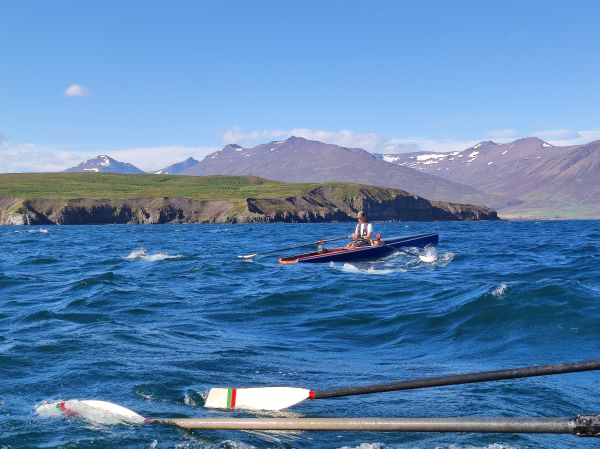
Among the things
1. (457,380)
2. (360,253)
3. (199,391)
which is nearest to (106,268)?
(360,253)

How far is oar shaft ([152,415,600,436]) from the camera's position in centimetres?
603

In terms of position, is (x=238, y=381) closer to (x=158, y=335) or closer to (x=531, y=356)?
(x=158, y=335)

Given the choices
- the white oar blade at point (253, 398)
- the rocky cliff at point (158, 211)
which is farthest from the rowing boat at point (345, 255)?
the rocky cliff at point (158, 211)

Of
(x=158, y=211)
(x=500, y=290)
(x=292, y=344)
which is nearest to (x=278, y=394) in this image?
(x=292, y=344)

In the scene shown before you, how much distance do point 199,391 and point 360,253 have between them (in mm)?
23248

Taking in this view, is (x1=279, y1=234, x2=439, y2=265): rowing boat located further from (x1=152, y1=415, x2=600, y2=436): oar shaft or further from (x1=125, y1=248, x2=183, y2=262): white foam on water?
(x1=152, y1=415, x2=600, y2=436): oar shaft

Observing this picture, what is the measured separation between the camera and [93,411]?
31.0ft

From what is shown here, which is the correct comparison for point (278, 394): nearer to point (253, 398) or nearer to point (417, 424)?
point (253, 398)

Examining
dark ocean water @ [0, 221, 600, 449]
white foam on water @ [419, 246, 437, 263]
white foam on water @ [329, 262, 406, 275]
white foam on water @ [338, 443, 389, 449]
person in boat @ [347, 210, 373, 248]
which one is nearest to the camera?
white foam on water @ [338, 443, 389, 449]

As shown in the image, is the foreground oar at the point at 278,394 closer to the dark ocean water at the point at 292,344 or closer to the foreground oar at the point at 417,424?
the dark ocean water at the point at 292,344

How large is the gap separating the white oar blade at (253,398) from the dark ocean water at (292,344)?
215mm

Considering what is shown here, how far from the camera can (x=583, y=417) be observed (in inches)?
238

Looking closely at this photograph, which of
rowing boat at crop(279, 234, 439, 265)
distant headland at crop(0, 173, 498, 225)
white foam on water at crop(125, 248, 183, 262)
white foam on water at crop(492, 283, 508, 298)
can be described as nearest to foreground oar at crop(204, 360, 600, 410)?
white foam on water at crop(492, 283, 508, 298)

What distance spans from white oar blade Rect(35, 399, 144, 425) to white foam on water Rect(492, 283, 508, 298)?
44.9 feet
